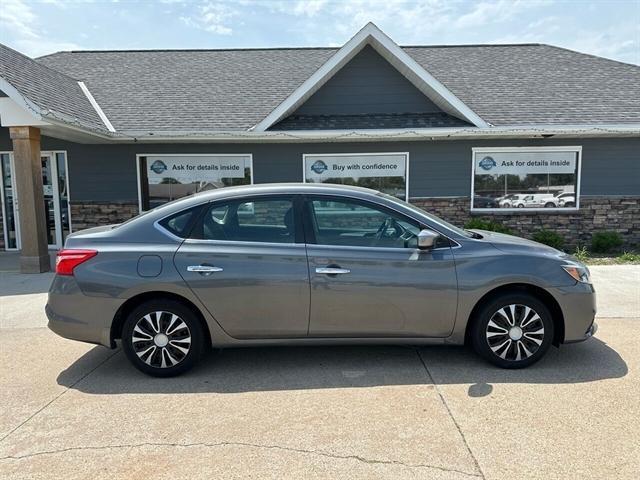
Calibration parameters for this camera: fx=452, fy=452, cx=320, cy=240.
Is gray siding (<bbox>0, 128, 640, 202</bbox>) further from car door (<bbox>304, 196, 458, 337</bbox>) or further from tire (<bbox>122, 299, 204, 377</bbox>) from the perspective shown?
tire (<bbox>122, 299, 204, 377</bbox>)

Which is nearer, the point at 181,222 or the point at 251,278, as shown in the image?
the point at 251,278

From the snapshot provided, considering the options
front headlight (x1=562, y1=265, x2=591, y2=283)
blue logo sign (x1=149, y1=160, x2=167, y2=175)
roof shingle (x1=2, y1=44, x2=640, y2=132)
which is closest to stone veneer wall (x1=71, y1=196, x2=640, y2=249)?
blue logo sign (x1=149, y1=160, x2=167, y2=175)

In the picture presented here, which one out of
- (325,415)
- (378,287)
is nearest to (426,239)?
(378,287)

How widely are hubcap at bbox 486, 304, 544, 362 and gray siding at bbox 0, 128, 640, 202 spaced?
7.03 meters

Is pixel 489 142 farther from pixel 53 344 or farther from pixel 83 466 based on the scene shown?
pixel 83 466

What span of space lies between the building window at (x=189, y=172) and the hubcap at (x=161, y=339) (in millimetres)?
7064

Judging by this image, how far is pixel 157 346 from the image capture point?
382 centimetres

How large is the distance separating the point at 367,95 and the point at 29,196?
286 inches

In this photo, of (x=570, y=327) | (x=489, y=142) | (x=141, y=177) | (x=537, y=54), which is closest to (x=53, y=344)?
(x=570, y=327)

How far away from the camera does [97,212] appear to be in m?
10.7

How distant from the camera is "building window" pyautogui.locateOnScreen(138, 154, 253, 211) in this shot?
34.8 feet

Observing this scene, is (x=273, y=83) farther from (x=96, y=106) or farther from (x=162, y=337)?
(x=162, y=337)

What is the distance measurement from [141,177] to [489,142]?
8.18 meters

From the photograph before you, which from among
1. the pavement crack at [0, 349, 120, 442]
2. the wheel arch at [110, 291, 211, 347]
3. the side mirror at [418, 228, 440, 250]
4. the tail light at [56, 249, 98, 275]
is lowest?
the pavement crack at [0, 349, 120, 442]
